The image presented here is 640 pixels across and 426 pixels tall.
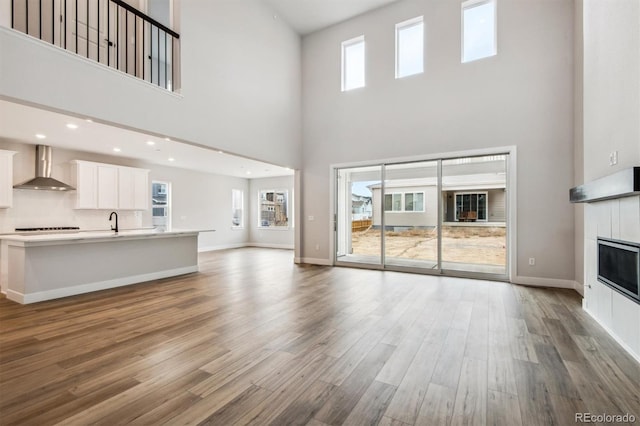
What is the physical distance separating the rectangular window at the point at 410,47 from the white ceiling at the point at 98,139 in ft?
13.9

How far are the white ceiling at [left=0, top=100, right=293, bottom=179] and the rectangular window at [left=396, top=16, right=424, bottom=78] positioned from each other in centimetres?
422

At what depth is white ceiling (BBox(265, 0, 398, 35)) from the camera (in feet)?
20.2

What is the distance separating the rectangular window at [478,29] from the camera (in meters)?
5.30

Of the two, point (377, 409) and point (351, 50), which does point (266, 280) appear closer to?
point (377, 409)

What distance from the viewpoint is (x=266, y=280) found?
525 centimetres

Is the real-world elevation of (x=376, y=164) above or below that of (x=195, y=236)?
above

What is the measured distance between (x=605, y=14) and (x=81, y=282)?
24.4 feet

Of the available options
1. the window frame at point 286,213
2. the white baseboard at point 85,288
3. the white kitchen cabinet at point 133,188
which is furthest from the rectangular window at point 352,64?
the white kitchen cabinet at point 133,188

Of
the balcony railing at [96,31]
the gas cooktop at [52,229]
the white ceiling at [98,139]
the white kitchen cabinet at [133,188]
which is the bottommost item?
the gas cooktop at [52,229]

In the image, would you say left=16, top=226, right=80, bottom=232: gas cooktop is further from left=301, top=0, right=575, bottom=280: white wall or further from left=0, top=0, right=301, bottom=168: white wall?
left=301, top=0, right=575, bottom=280: white wall

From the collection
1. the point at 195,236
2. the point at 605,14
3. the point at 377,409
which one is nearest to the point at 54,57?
the point at 195,236

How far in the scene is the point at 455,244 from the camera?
571 cm

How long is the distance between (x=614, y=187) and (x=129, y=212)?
959cm

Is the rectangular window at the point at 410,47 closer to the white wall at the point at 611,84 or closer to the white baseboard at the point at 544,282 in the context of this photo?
the white wall at the point at 611,84
